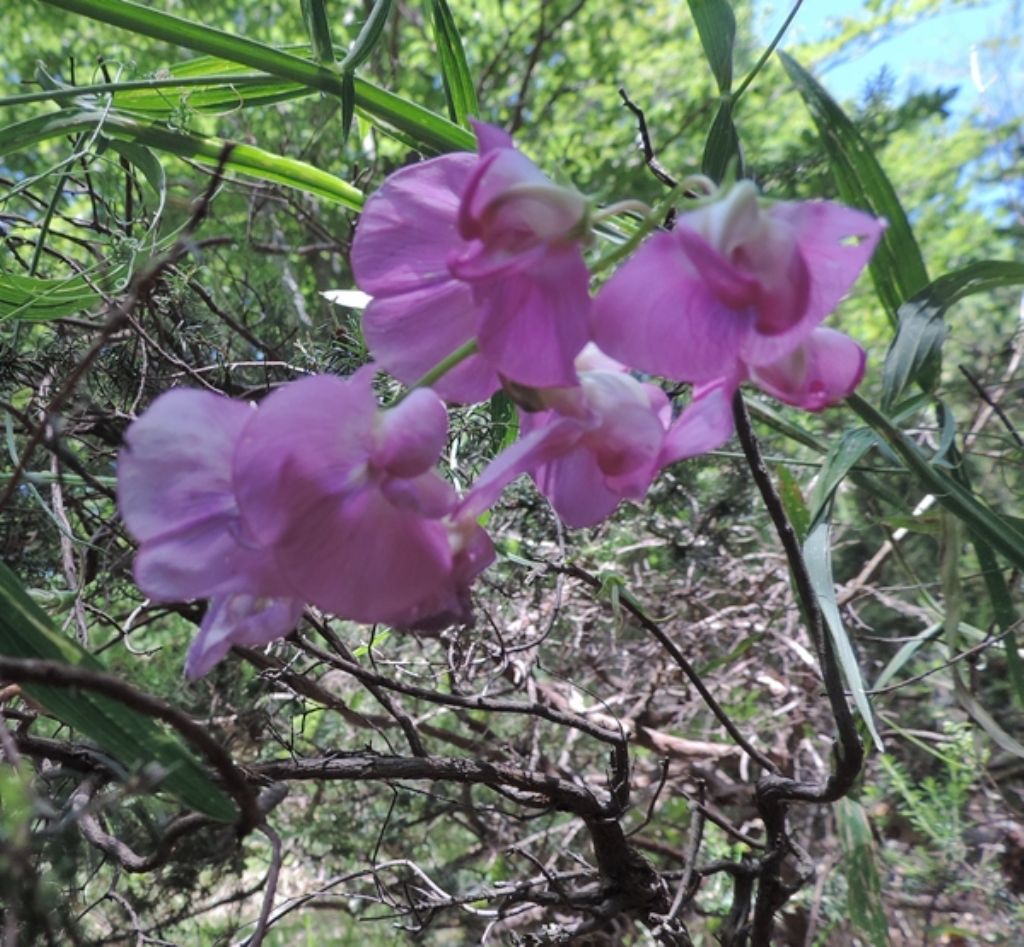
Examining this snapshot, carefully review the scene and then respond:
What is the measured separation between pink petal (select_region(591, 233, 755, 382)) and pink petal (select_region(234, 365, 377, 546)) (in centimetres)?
7

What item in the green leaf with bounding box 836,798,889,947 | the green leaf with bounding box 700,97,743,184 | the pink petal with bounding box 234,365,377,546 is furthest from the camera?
the green leaf with bounding box 836,798,889,947

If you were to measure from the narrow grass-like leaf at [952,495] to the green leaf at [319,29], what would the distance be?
0.35 m

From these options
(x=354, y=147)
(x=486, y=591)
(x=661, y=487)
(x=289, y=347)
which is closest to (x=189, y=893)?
(x=486, y=591)

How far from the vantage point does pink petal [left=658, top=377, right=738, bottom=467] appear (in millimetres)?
248

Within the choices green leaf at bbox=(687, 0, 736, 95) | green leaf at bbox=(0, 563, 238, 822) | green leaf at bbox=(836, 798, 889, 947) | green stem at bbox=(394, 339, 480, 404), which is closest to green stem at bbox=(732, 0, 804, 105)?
green leaf at bbox=(687, 0, 736, 95)

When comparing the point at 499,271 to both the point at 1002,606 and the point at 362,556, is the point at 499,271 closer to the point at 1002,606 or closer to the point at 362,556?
the point at 362,556

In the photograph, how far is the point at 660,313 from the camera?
0.22 metres

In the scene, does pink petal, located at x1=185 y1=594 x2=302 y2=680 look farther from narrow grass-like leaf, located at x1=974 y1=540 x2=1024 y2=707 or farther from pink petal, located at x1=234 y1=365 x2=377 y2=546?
narrow grass-like leaf, located at x1=974 y1=540 x2=1024 y2=707

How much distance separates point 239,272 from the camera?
3.35 feet

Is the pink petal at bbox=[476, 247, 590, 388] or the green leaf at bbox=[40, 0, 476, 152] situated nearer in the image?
the pink petal at bbox=[476, 247, 590, 388]

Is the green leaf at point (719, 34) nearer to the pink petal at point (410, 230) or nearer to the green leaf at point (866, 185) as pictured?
the green leaf at point (866, 185)

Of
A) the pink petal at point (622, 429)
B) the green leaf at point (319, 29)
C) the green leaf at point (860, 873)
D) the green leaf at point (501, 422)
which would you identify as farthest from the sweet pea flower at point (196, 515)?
the green leaf at point (860, 873)

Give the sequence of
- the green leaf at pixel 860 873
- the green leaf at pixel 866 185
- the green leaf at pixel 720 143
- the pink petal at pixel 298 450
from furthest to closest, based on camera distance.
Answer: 1. the green leaf at pixel 860 873
2. the green leaf at pixel 866 185
3. the green leaf at pixel 720 143
4. the pink petal at pixel 298 450

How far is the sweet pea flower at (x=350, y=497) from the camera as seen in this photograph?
214 mm
